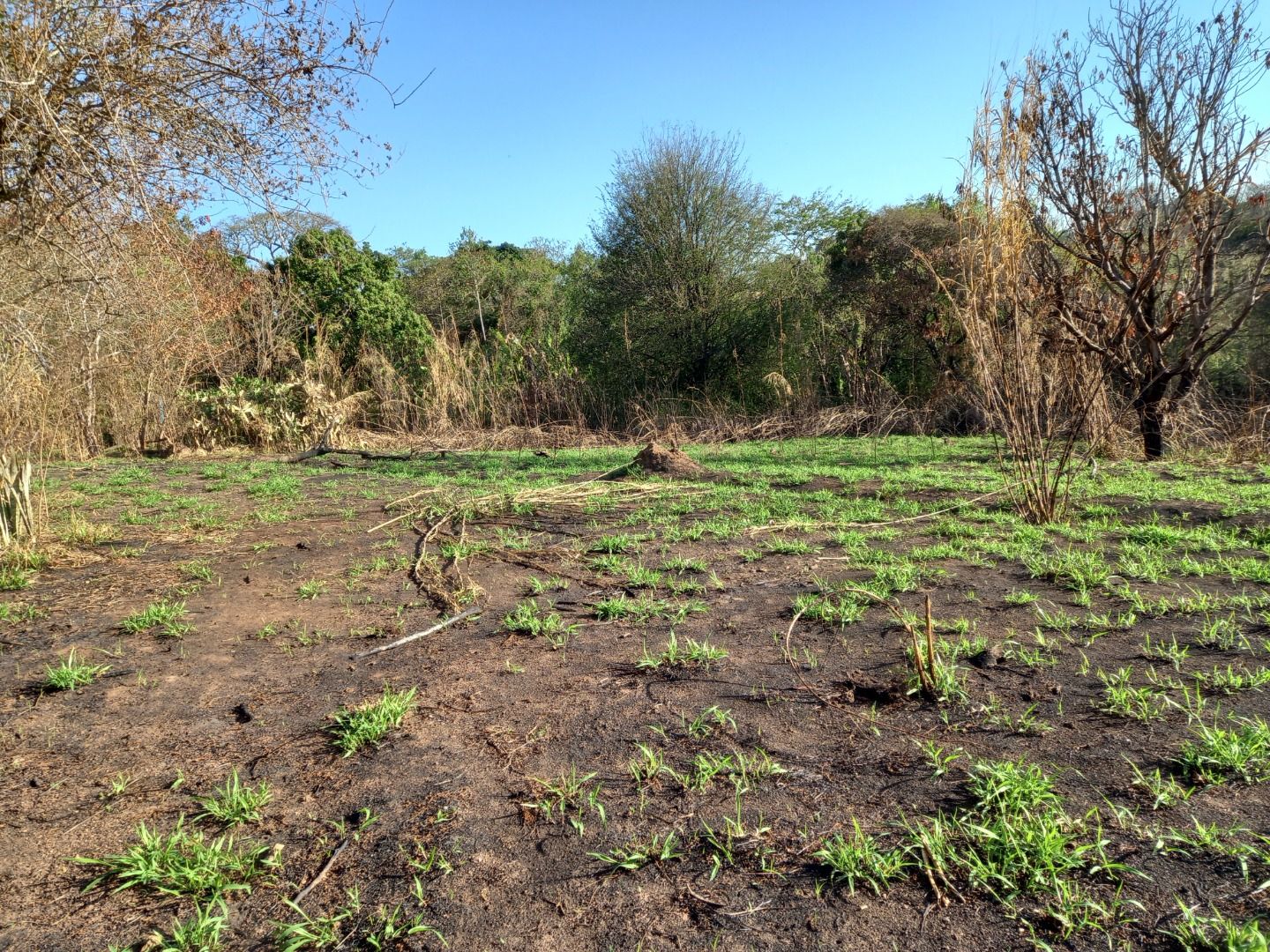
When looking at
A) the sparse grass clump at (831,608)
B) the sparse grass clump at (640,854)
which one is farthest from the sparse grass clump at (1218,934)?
the sparse grass clump at (831,608)

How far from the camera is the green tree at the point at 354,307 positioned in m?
18.9

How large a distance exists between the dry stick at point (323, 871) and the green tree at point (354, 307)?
17781 millimetres

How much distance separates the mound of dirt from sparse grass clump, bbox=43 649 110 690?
19.3 ft

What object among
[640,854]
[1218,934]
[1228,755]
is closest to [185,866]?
[640,854]

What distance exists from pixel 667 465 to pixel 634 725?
19.7 ft

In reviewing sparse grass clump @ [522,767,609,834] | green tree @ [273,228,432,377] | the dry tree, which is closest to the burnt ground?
sparse grass clump @ [522,767,609,834]

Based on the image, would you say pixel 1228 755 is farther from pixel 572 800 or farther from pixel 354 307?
pixel 354 307

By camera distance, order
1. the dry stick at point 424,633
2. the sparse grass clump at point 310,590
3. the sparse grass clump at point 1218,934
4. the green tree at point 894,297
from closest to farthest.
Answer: the sparse grass clump at point 1218,934, the dry stick at point 424,633, the sparse grass clump at point 310,590, the green tree at point 894,297

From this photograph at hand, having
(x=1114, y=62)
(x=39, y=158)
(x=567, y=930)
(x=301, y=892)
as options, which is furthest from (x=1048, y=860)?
(x=1114, y=62)

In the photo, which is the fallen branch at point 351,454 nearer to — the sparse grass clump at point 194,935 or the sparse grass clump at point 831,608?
the sparse grass clump at point 831,608

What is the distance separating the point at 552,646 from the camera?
3.21 m

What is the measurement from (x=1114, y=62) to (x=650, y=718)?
35.4 feet

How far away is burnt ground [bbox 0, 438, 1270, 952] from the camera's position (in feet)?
5.34

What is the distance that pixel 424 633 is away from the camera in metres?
3.34
